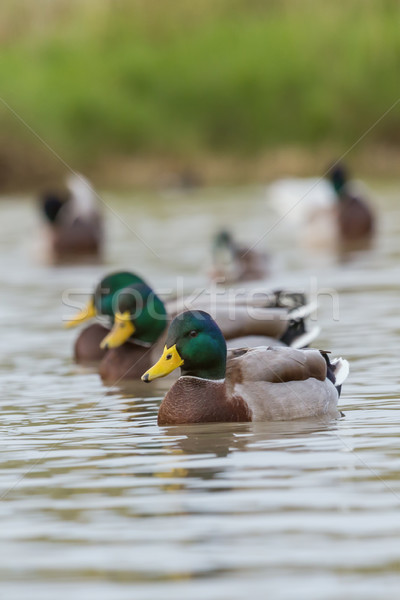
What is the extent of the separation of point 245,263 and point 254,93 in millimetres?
15116

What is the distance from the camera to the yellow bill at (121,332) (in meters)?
9.32

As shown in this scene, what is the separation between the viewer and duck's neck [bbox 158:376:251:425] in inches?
285

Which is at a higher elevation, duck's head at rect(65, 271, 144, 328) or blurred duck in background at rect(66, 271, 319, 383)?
duck's head at rect(65, 271, 144, 328)

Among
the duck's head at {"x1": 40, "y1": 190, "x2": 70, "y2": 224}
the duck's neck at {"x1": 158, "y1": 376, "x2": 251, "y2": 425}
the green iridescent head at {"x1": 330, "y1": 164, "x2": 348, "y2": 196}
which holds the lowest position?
the duck's neck at {"x1": 158, "y1": 376, "x2": 251, "y2": 425}

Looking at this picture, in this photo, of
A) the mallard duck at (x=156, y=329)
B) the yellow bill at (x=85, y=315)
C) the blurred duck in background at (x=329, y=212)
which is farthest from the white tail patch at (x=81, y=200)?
the mallard duck at (x=156, y=329)

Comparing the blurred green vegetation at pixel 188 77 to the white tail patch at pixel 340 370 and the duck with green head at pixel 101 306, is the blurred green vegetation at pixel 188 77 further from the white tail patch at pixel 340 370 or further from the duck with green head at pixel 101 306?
the white tail patch at pixel 340 370

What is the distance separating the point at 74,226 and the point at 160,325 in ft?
30.4

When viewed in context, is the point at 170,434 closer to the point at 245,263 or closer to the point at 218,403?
the point at 218,403

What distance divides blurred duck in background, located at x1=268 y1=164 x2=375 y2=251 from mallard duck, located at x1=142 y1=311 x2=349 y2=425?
34.5 feet

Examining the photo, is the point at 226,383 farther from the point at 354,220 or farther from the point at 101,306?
the point at 354,220

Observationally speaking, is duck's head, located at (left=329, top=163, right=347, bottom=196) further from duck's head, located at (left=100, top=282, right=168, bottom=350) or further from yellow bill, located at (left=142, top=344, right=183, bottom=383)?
yellow bill, located at (left=142, top=344, right=183, bottom=383)

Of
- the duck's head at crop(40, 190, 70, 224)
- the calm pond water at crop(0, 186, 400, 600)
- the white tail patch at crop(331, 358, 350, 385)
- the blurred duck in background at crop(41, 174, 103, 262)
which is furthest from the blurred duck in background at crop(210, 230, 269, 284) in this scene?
the white tail patch at crop(331, 358, 350, 385)

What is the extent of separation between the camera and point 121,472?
6234 millimetres

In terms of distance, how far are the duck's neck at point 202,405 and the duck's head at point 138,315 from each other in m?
2.07
